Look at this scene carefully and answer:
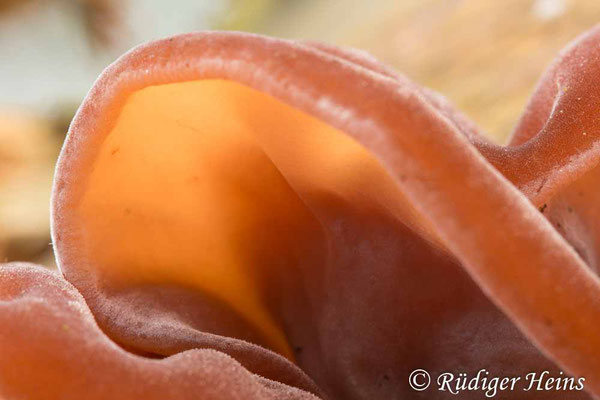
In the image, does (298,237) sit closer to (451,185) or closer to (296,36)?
(451,185)

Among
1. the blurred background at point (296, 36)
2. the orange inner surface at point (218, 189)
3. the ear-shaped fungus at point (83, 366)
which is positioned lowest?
the ear-shaped fungus at point (83, 366)

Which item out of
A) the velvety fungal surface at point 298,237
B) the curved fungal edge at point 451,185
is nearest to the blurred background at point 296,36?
the velvety fungal surface at point 298,237

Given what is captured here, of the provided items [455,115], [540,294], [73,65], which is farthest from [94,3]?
[540,294]

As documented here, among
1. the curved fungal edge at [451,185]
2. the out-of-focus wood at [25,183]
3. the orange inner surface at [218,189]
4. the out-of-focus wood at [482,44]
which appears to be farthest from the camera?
the out-of-focus wood at [25,183]

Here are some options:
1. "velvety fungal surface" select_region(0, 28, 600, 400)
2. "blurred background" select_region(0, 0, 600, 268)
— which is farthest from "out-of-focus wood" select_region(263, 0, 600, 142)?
"velvety fungal surface" select_region(0, 28, 600, 400)

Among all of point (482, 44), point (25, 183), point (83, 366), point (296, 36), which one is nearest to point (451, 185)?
point (83, 366)

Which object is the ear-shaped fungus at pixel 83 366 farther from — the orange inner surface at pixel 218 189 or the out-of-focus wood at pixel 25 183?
the out-of-focus wood at pixel 25 183

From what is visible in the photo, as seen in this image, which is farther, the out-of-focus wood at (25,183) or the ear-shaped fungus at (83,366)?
the out-of-focus wood at (25,183)
